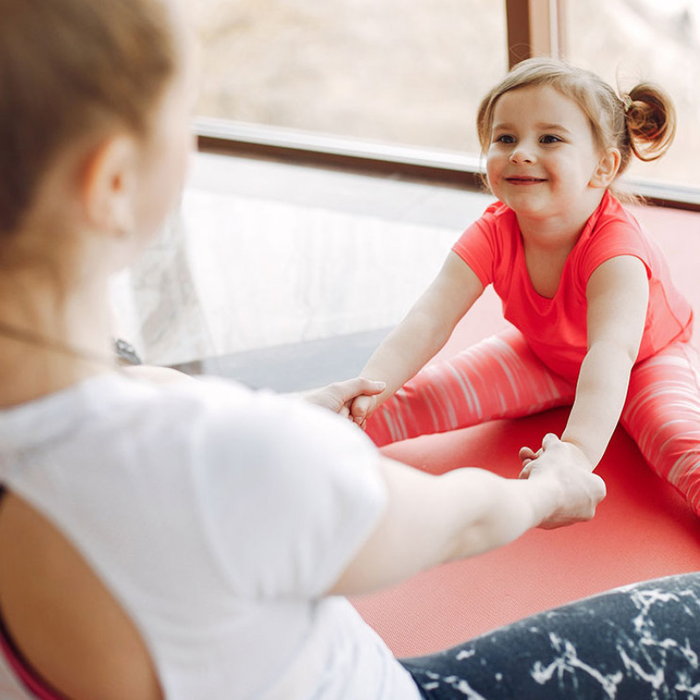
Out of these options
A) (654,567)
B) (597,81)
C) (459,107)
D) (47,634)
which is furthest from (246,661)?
(459,107)

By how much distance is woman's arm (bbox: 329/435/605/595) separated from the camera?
60 centimetres

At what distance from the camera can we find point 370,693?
2.31ft

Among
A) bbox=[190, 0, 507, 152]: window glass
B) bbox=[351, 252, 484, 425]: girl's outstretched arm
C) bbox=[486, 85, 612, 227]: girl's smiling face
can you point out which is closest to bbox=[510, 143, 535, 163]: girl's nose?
bbox=[486, 85, 612, 227]: girl's smiling face

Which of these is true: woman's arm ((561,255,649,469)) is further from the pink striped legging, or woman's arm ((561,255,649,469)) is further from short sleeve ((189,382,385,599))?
short sleeve ((189,382,385,599))

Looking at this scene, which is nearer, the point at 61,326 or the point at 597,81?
the point at 61,326

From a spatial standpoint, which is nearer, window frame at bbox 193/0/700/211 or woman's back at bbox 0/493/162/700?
woman's back at bbox 0/493/162/700

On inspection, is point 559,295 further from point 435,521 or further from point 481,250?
point 435,521

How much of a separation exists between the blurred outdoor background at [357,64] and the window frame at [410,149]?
2666 millimetres

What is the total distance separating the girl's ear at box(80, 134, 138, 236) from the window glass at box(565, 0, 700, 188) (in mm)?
4608

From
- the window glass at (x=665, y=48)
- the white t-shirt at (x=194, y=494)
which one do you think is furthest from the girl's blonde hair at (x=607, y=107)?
the window glass at (x=665, y=48)

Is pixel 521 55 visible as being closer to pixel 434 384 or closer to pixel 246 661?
pixel 434 384

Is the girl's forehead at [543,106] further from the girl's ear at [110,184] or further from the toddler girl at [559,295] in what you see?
the girl's ear at [110,184]

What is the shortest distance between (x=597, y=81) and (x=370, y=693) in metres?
1.22

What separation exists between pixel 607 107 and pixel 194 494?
1289mm
